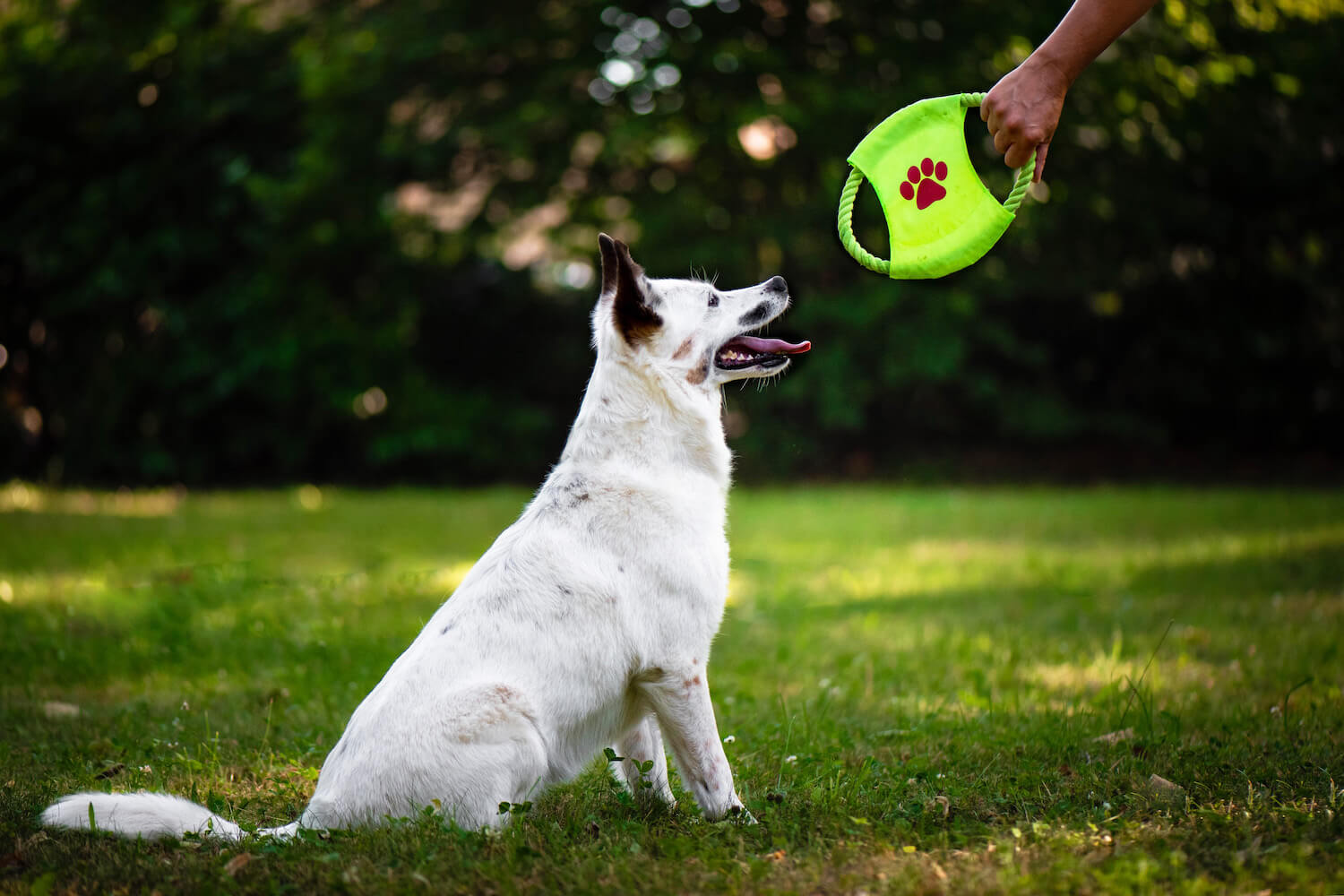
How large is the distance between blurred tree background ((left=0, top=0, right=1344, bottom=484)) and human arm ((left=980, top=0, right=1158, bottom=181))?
10.7 meters

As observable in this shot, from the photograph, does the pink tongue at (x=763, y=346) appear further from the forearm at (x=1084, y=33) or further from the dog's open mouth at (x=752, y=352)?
the forearm at (x=1084, y=33)

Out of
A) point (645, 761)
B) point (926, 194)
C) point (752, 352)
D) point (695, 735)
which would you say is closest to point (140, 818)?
point (645, 761)

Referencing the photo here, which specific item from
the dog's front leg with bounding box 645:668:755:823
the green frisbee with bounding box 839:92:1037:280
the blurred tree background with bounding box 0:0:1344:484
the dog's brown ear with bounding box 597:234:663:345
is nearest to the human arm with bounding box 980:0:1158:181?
the green frisbee with bounding box 839:92:1037:280

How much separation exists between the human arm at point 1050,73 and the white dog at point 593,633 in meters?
1.09

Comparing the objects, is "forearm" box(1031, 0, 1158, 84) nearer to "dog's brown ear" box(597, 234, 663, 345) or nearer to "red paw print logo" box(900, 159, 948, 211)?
"red paw print logo" box(900, 159, 948, 211)

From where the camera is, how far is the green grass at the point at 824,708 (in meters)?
3.14

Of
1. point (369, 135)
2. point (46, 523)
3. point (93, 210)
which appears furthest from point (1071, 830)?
point (93, 210)

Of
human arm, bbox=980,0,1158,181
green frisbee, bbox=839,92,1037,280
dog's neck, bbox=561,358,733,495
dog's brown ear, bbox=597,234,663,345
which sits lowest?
dog's neck, bbox=561,358,733,495

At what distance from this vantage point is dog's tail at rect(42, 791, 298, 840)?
130 inches

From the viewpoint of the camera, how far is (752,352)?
4203 millimetres

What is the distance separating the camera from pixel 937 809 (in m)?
3.62

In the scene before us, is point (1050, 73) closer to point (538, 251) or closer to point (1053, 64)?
point (1053, 64)

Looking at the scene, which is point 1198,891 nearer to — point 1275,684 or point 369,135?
point 1275,684

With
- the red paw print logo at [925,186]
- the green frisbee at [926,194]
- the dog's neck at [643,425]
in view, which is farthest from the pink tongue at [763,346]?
the red paw print logo at [925,186]
